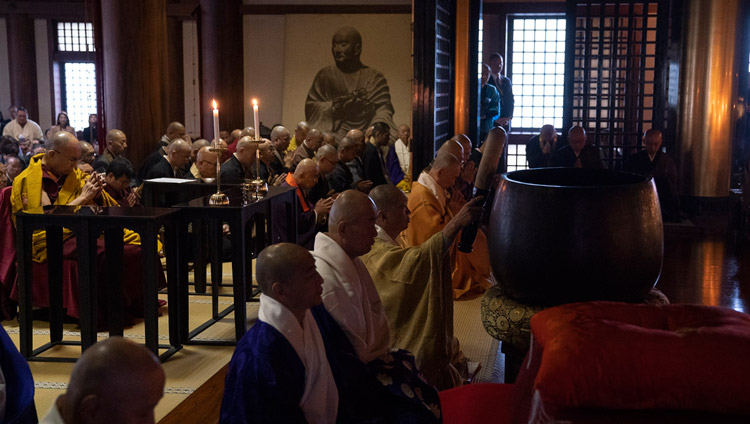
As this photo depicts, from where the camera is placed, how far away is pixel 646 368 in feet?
6.48

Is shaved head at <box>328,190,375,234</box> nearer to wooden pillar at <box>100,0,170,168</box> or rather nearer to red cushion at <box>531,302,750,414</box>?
red cushion at <box>531,302,750,414</box>

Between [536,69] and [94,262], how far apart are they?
437 inches

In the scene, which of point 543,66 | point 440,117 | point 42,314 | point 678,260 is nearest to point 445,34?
point 440,117

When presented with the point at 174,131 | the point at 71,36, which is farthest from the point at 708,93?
the point at 71,36

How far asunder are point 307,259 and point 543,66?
12433mm

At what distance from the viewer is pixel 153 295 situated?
13.4 ft

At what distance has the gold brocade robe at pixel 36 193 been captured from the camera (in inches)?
183

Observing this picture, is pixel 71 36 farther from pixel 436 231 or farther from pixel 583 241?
pixel 583 241

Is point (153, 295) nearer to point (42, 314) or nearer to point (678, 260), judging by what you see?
point (42, 314)

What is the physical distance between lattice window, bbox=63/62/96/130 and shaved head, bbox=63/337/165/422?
15985mm

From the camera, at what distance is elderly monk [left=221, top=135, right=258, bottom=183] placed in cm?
649

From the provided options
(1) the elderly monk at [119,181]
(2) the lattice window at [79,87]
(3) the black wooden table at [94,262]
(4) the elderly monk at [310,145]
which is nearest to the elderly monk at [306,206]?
(1) the elderly monk at [119,181]

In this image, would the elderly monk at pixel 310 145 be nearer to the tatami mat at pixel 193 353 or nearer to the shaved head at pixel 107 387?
the tatami mat at pixel 193 353

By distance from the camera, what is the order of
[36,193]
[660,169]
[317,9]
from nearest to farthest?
1. [36,193]
2. [660,169]
3. [317,9]
